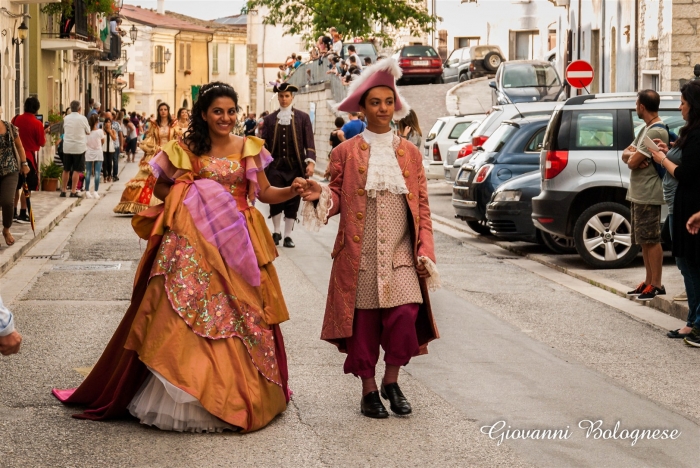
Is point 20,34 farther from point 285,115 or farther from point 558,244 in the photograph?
point 558,244

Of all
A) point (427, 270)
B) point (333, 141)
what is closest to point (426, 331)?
point (427, 270)

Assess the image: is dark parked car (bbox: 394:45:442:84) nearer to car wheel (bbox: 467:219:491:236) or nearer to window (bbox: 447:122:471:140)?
window (bbox: 447:122:471:140)

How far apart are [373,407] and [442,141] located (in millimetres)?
22311

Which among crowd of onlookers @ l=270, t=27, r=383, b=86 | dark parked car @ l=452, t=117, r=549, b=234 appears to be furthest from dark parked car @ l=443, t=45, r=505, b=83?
dark parked car @ l=452, t=117, r=549, b=234

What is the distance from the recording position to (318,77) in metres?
45.2

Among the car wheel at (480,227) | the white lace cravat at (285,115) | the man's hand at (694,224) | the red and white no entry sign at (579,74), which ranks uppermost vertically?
the red and white no entry sign at (579,74)

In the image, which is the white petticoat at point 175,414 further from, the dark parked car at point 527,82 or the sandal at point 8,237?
the dark parked car at point 527,82

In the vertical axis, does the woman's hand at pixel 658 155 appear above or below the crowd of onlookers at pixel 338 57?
below

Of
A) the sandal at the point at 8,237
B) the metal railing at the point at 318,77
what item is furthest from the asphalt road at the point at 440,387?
the metal railing at the point at 318,77

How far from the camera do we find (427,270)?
6.70 meters

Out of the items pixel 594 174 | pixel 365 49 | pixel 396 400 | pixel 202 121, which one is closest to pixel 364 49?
pixel 365 49

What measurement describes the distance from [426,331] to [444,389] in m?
0.80

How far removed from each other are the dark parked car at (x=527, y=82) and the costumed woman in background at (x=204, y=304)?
31.6 meters

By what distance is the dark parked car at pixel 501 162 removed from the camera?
1712 cm
